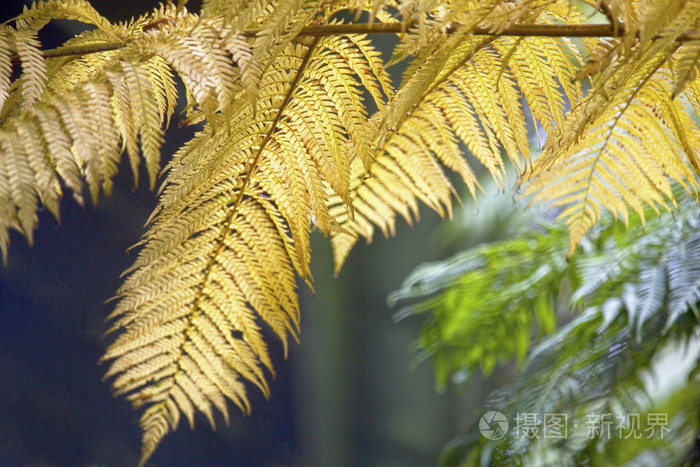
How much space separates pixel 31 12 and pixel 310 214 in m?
0.24

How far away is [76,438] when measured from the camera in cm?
95

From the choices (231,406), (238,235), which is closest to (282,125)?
(238,235)

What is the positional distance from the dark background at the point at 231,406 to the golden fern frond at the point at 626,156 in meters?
0.74

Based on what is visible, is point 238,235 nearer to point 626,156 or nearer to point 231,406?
point 626,156

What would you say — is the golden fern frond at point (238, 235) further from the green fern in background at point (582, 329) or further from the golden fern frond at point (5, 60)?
the green fern in background at point (582, 329)

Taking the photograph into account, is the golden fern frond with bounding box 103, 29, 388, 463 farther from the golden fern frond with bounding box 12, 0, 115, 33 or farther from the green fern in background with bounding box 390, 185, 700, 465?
the green fern in background with bounding box 390, 185, 700, 465

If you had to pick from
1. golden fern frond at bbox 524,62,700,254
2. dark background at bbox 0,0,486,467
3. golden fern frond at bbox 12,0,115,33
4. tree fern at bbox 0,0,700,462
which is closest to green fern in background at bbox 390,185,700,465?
golden fern frond at bbox 524,62,700,254

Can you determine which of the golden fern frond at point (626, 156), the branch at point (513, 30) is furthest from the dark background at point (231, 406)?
the golden fern frond at point (626, 156)

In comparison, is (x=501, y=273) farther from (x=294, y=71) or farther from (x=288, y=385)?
(x=294, y=71)

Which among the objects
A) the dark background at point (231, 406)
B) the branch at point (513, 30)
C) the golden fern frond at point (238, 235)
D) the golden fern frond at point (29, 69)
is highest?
the branch at point (513, 30)

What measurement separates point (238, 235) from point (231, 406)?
936 millimetres

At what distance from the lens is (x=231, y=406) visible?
1272 millimetres

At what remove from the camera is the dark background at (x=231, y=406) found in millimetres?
867

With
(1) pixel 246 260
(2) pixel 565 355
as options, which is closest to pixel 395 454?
(2) pixel 565 355
